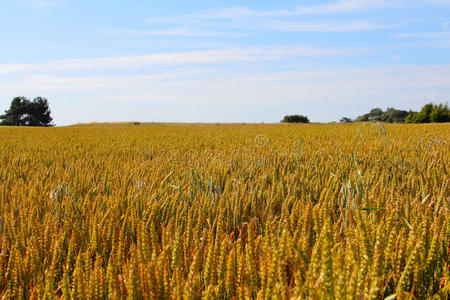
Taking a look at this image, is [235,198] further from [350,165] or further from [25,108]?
[25,108]

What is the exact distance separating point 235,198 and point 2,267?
1.10m

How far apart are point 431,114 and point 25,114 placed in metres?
60.6

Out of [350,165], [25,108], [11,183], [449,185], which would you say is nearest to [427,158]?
[350,165]

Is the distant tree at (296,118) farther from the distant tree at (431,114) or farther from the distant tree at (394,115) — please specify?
the distant tree at (431,114)

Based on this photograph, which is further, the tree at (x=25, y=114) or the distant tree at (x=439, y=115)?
the tree at (x=25, y=114)

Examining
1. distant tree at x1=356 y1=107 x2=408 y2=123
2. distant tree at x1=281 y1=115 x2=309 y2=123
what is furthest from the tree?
distant tree at x1=356 y1=107 x2=408 y2=123

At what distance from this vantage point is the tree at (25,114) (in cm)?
5934

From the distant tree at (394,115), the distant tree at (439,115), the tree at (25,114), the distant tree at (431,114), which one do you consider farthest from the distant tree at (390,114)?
the tree at (25,114)

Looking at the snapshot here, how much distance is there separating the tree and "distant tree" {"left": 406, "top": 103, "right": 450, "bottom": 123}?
5602cm

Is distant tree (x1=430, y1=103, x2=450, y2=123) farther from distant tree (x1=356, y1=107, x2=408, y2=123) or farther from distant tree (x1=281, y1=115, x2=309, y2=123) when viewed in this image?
distant tree (x1=281, y1=115, x2=309, y2=123)

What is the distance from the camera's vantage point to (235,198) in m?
1.95

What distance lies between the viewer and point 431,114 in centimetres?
3741

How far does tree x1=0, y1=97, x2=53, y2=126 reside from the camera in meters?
59.3

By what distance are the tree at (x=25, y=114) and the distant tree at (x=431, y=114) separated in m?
56.0
